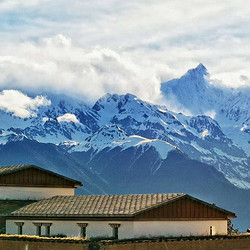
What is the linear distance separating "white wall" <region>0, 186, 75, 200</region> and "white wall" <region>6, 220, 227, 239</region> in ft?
27.7

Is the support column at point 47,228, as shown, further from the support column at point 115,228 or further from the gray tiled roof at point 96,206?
the support column at point 115,228

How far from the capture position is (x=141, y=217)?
5562cm

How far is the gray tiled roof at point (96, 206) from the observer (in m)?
57.2

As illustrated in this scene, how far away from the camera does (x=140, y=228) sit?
5550 cm

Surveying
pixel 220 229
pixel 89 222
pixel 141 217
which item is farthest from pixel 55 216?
pixel 220 229

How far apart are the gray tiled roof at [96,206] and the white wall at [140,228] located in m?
0.59

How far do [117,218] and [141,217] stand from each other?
1.48 meters

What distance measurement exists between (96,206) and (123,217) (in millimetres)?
4390

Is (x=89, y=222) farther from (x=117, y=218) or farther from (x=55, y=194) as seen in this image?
(x=55, y=194)

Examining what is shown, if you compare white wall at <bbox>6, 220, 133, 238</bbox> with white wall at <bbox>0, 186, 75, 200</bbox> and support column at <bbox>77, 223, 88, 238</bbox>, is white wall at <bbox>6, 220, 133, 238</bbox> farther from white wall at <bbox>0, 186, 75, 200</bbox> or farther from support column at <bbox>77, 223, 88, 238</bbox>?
white wall at <bbox>0, 186, 75, 200</bbox>

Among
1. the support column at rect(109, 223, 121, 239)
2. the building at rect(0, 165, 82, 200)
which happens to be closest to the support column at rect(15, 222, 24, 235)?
the support column at rect(109, 223, 121, 239)

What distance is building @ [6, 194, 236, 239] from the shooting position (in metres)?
55.8

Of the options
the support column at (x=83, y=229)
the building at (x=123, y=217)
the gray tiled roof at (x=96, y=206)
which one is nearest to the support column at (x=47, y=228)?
the building at (x=123, y=217)

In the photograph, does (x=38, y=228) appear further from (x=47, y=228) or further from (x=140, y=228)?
(x=140, y=228)
